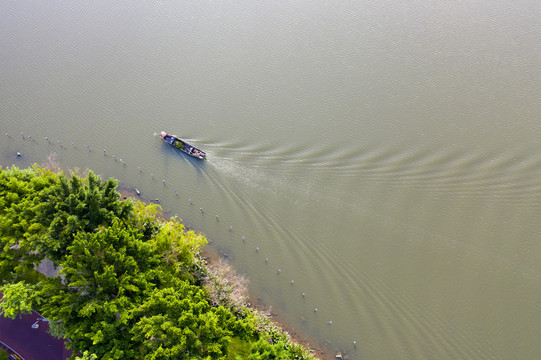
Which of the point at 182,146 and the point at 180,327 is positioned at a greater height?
the point at 182,146

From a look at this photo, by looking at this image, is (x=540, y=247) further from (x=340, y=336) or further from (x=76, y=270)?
(x=76, y=270)

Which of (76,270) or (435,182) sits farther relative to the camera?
(435,182)

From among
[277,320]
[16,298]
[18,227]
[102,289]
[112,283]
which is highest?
[277,320]

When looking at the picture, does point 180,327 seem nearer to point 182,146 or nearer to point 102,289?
point 102,289

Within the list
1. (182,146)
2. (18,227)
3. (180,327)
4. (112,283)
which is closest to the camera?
(180,327)

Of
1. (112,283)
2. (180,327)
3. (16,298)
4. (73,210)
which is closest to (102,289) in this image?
(112,283)

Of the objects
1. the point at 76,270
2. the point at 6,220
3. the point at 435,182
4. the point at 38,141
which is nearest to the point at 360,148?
the point at 435,182
